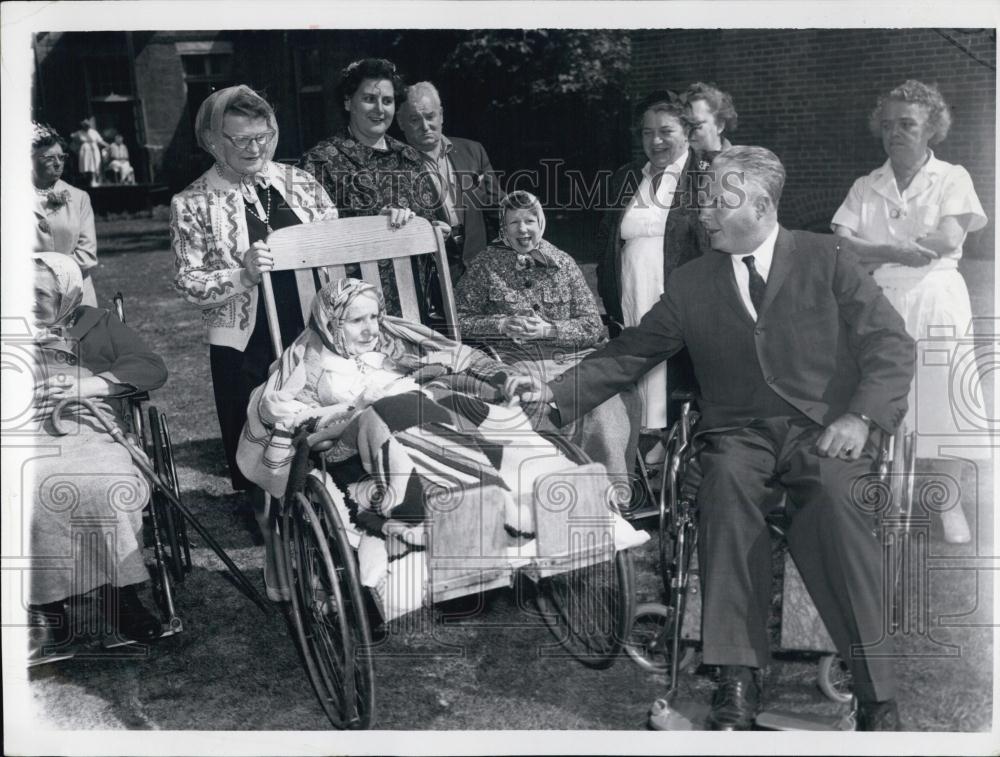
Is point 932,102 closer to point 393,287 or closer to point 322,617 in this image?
point 393,287

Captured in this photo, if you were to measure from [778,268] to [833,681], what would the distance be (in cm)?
147

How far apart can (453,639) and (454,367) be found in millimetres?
1042

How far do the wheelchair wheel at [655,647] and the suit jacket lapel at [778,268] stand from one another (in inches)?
44.4

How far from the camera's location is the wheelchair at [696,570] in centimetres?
361

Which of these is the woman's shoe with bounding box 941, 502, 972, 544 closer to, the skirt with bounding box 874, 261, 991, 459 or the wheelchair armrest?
the skirt with bounding box 874, 261, 991, 459

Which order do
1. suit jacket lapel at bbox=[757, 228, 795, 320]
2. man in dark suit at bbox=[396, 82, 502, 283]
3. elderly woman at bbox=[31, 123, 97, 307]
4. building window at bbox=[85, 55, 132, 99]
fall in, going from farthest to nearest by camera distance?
building window at bbox=[85, 55, 132, 99] < man in dark suit at bbox=[396, 82, 502, 283] < elderly woman at bbox=[31, 123, 97, 307] < suit jacket lapel at bbox=[757, 228, 795, 320]

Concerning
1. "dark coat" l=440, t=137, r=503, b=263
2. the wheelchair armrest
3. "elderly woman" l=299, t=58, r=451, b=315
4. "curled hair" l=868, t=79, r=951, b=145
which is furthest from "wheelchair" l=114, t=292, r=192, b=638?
"curled hair" l=868, t=79, r=951, b=145

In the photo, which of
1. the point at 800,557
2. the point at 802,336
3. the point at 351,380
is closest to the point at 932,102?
the point at 802,336

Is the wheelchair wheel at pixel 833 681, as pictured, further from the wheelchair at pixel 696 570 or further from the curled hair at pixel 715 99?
the curled hair at pixel 715 99

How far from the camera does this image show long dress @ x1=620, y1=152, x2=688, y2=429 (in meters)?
4.41

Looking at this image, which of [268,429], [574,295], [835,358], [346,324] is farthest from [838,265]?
[268,429]

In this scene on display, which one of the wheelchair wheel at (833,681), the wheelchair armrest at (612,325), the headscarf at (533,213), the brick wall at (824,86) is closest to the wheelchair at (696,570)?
the wheelchair wheel at (833,681)

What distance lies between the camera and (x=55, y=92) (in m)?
4.40

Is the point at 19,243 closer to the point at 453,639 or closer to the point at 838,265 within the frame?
the point at 453,639
